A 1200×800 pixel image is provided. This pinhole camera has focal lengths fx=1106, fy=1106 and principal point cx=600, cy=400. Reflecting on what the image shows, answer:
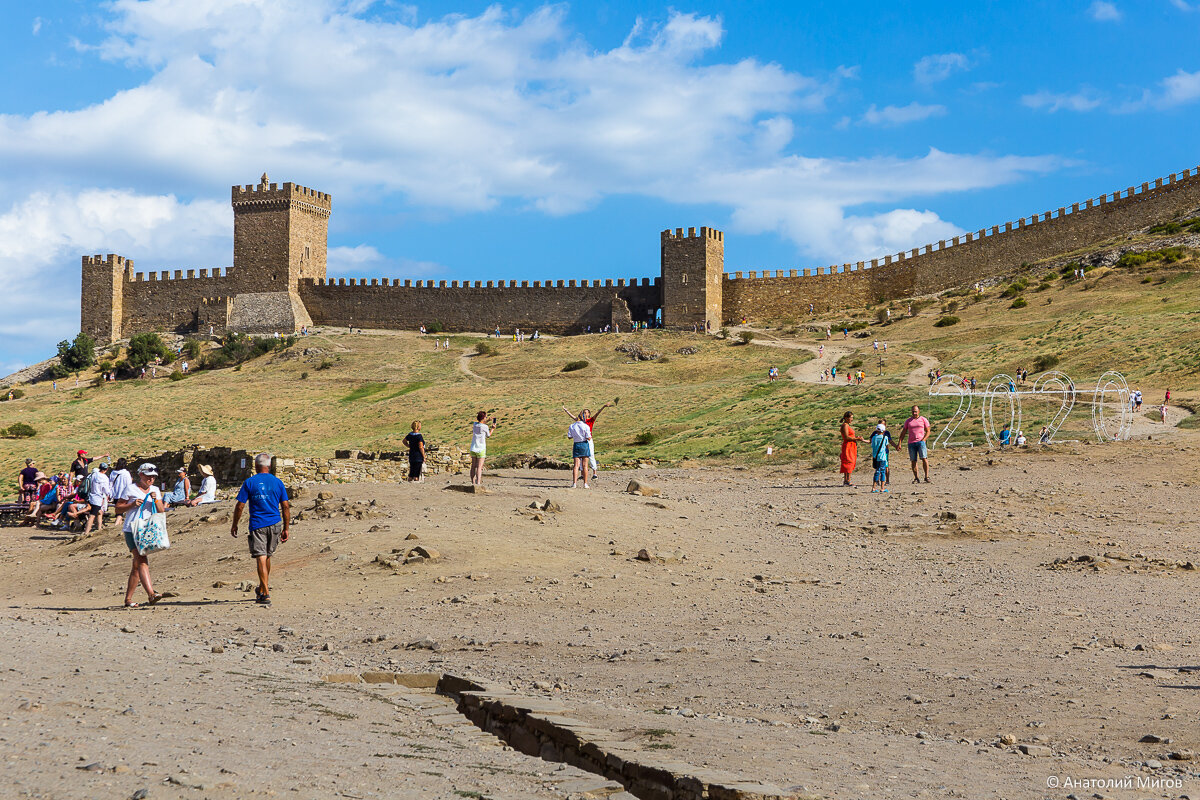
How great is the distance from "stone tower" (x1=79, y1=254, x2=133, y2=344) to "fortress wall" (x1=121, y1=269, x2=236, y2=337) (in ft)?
1.74

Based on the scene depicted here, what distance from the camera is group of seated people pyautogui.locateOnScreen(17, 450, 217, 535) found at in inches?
719

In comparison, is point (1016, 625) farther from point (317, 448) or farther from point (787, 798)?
point (317, 448)

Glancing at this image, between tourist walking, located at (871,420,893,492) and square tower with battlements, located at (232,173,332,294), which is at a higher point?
square tower with battlements, located at (232,173,332,294)

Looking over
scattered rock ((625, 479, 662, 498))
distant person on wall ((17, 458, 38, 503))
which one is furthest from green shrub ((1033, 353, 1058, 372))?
distant person on wall ((17, 458, 38, 503))

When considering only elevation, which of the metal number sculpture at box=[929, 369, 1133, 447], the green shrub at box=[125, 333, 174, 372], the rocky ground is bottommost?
the rocky ground

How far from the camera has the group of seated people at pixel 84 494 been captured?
1825 cm

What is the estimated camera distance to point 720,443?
92.9ft

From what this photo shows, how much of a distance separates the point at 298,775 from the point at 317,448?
33.6 metres

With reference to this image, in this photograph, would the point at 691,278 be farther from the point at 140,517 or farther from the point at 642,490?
the point at 140,517

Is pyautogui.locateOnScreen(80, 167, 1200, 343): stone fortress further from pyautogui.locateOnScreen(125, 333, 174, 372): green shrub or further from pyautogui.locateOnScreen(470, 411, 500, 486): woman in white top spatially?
pyautogui.locateOnScreen(470, 411, 500, 486): woman in white top

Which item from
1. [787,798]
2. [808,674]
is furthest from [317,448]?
[787,798]

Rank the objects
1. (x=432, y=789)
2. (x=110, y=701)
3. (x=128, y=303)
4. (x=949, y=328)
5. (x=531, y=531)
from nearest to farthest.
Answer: (x=432, y=789)
(x=110, y=701)
(x=531, y=531)
(x=949, y=328)
(x=128, y=303)

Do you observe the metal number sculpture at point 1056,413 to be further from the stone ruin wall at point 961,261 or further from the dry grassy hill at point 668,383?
the stone ruin wall at point 961,261

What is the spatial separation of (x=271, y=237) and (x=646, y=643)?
7551 cm
